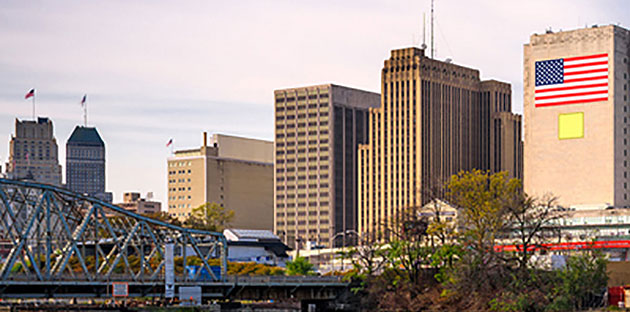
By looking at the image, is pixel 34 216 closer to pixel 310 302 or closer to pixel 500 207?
pixel 310 302

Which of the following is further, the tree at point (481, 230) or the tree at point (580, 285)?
the tree at point (481, 230)

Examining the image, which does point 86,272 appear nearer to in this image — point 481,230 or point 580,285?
point 481,230

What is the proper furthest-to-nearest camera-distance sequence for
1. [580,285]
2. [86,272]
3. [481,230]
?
[481,230], [86,272], [580,285]

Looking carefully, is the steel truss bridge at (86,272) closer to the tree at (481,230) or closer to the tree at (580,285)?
the tree at (481,230)

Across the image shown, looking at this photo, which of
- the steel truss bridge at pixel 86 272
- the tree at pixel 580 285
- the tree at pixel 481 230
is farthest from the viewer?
the tree at pixel 481 230

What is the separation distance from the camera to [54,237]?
163000 mm

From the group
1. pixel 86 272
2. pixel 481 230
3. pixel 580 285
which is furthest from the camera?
pixel 481 230

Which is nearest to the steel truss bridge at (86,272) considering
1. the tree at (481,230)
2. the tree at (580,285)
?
the tree at (481,230)

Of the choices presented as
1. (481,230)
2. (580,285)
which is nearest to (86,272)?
(481,230)

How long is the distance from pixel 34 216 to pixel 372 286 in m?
49.0

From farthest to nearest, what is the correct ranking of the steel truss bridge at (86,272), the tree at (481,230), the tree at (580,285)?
the tree at (481,230), the steel truss bridge at (86,272), the tree at (580,285)

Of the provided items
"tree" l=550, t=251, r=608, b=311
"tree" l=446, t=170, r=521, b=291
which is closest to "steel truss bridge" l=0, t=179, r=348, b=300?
"tree" l=446, t=170, r=521, b=291

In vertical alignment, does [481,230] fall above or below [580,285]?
above

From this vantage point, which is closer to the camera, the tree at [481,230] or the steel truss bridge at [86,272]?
the steel truss bridge at [86,272]
